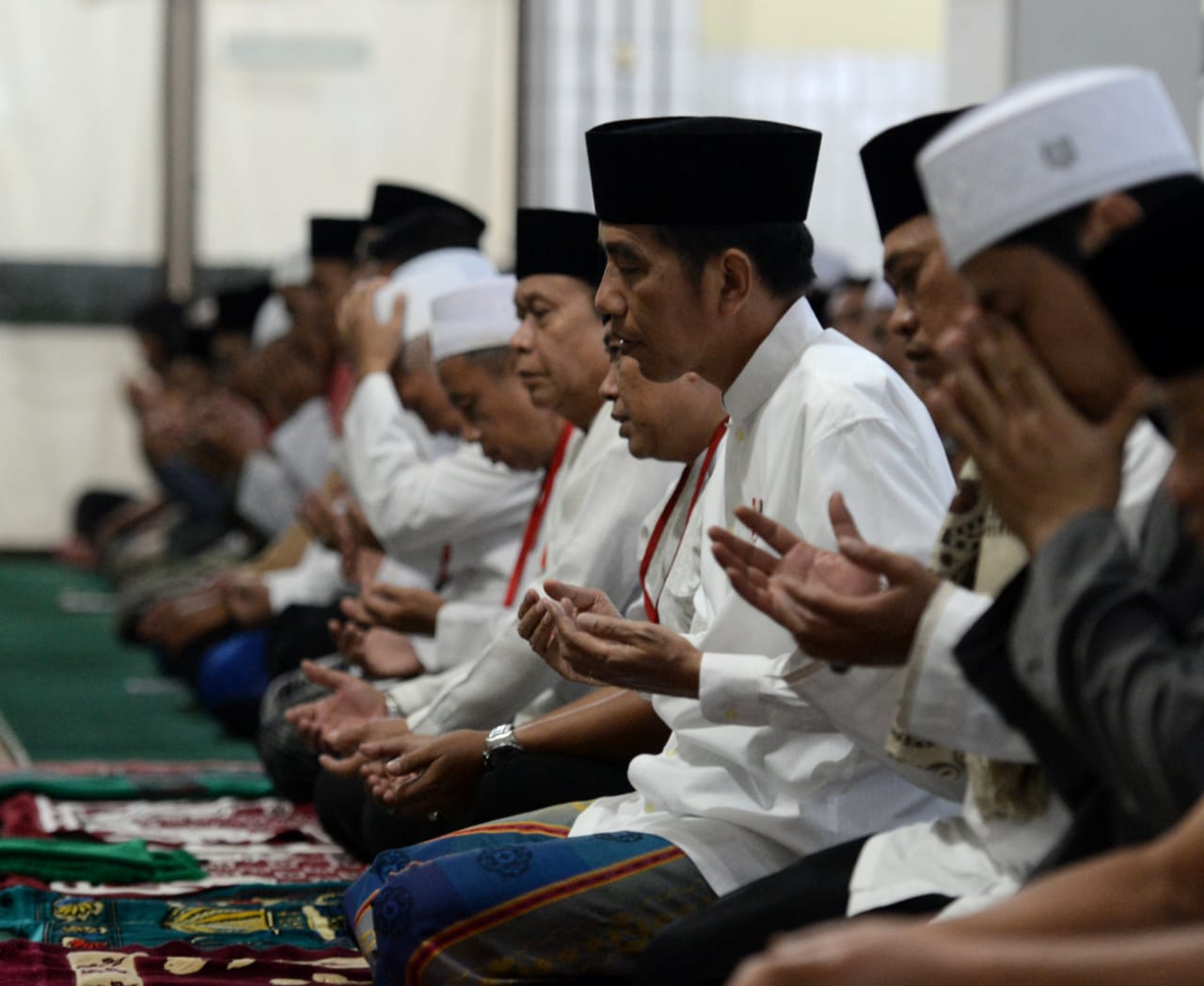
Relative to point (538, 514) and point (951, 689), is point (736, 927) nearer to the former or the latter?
point (951, 689)

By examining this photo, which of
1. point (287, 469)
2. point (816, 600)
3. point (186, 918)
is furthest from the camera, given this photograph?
point (287, 469)

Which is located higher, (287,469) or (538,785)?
(538,785)

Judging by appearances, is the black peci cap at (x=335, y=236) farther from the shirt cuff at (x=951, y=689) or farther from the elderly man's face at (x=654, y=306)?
the shirt cuff at (x=951, y=689)

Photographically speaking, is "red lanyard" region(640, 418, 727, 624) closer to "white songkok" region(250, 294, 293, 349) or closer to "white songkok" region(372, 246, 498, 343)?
"white songkok" region(372, 246, 498, 343)

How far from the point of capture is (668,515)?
10.7ft

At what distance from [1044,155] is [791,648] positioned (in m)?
0.92

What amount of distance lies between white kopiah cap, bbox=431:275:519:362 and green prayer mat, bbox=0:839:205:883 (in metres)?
1.23

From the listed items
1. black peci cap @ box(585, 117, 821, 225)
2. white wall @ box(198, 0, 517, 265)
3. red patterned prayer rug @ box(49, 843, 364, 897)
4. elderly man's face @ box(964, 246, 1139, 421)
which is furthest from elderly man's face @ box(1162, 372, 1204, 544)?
white wall @ box(198, 0, 517, 265)

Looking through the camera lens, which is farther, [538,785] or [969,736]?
[538,785]

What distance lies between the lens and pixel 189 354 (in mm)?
11352

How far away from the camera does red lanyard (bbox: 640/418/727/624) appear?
3.18m

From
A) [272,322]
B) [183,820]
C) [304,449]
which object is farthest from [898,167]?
[272,322]

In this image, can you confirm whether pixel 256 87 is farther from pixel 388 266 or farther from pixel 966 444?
pixel 966 444

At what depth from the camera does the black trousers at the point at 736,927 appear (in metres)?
2.37
